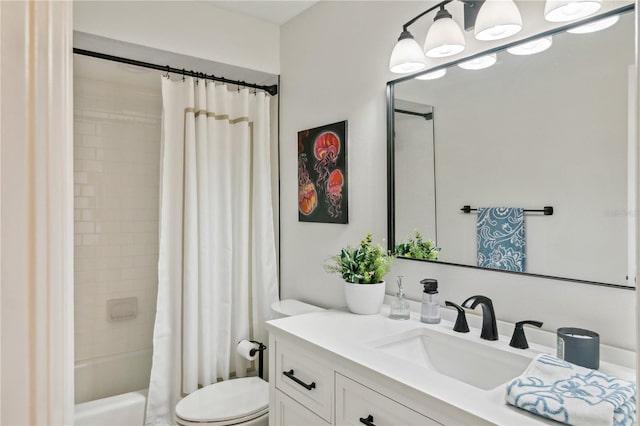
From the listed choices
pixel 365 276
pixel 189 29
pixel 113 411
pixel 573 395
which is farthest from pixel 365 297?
pixel 189 29

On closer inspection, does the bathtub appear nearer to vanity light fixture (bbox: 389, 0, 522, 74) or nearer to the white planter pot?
the white planter pot

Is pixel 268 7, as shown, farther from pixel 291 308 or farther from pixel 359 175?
pixel 291 308

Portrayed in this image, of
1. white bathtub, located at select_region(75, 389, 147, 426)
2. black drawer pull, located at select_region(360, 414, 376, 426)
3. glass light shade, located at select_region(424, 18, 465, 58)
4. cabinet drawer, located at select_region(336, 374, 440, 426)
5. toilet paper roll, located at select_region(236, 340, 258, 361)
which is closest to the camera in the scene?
cabinet drawer, located at select_region(336, 374, 440, 426)

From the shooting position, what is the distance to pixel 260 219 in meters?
2.56

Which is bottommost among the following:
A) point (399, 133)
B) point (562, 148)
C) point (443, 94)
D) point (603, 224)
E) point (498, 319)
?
point (498, 319)

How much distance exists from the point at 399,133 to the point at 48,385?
1730 mm

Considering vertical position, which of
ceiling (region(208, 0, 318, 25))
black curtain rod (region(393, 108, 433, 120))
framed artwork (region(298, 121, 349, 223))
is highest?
ceiling (region(208, 0, 318, 25))

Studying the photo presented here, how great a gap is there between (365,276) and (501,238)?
573 millimetres

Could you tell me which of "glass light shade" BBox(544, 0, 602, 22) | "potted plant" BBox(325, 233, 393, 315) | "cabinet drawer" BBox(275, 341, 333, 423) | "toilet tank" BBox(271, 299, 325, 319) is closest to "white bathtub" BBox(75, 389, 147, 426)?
"toilet tank" BBox(271, 299, 325, 319)

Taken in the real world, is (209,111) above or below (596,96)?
above

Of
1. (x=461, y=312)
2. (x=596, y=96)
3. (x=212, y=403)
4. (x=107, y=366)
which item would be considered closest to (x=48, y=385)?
(x=461, y=312)

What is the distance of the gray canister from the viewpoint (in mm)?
1184

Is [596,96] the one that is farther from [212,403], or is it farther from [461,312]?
[212,403]

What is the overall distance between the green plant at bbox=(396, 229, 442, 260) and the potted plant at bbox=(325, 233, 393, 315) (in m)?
0.07
